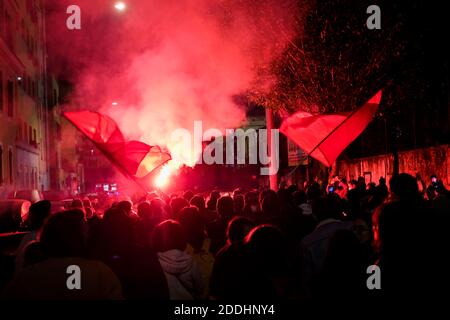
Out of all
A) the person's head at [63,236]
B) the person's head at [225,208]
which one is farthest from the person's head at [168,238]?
the person's head at [225,208]

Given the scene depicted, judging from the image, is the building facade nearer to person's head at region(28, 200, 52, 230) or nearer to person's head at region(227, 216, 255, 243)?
person's head at region(28, 200, 52, 230)

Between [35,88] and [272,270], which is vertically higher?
[35,88]

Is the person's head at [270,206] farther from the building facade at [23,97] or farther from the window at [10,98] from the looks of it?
the window at [10,98]

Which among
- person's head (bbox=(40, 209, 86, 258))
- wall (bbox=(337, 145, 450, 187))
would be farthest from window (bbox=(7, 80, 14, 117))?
person's head (bbox=(40, 209, 86, 258))

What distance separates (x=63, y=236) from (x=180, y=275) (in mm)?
1408

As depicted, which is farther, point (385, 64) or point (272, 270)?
point (385, 64)

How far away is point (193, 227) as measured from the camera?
4883mm

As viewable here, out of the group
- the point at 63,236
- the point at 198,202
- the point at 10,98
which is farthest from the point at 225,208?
the point at 10,98

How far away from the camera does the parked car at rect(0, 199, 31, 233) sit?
32.1 feet

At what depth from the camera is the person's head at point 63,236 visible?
9.68 ft
